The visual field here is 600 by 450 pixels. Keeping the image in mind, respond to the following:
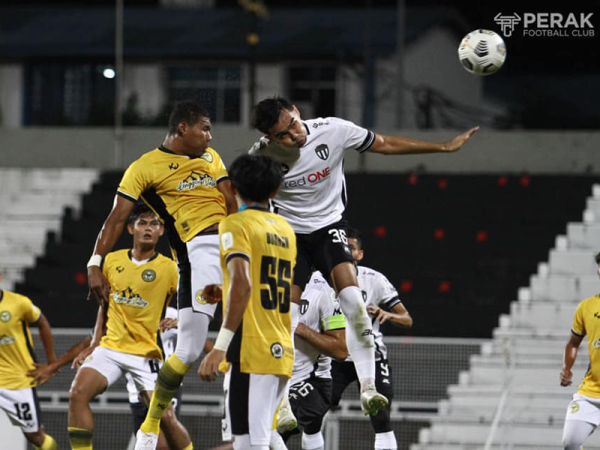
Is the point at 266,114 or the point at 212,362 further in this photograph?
the point at 266,114

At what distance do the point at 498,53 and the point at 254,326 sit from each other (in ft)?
10.8

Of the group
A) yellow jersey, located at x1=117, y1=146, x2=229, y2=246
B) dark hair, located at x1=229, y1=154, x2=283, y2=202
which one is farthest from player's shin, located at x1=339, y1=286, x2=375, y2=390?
dark hair, located at x1=229, y1=154, x2=283, y2=202

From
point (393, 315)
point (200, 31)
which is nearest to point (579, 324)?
point (393, 315)

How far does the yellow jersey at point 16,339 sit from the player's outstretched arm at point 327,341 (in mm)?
3168

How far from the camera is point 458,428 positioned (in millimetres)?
11922

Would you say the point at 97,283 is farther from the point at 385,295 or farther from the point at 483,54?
the point at 483,54

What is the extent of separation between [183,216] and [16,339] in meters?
3.89

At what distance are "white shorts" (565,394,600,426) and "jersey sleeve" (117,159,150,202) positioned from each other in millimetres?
4000

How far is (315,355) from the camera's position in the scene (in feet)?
29.2

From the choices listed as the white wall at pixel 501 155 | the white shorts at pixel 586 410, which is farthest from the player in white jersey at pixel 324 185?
the white wall at pixel 501 155

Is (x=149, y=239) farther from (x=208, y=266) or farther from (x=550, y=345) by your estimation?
(x=550, y=345)

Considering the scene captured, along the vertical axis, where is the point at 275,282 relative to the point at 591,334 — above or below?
above

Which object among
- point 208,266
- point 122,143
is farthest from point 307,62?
point 208,266

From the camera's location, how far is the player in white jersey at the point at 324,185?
742 centimetres
